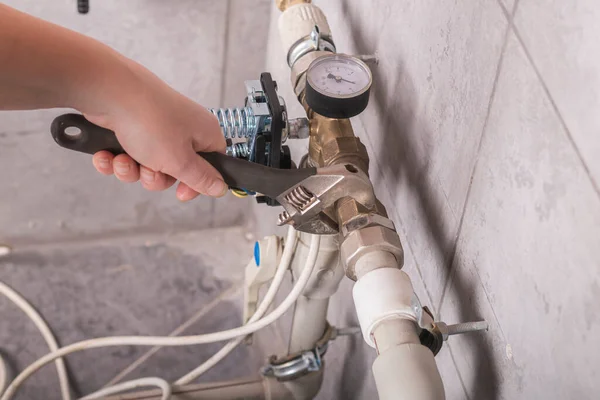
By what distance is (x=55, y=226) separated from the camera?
1.12 meters

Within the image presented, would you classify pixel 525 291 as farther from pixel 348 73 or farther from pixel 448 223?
pixel 348 73

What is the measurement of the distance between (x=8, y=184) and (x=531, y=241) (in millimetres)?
916

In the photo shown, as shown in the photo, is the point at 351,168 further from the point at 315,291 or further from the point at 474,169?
the point at 315,291

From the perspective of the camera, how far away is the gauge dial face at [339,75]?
499 millimetres

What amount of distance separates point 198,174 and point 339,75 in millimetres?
143

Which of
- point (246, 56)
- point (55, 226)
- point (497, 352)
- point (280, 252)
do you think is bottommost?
point (497, 352)

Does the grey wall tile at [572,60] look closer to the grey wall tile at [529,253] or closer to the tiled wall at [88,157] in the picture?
the grey wall tile at [529,253]

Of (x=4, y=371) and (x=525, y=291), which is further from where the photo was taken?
(x=4, y=371)

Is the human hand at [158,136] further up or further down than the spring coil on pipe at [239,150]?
further down

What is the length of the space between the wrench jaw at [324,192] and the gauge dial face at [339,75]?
0.06m

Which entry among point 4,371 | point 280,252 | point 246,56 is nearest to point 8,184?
point 4,371

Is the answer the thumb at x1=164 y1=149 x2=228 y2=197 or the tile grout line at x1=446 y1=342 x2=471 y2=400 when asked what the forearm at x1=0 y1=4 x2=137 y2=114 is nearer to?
the thumb at x1=164 y1=149 x2=228 y2=197

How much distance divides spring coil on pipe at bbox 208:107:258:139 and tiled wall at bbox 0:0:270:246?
447 millimetres

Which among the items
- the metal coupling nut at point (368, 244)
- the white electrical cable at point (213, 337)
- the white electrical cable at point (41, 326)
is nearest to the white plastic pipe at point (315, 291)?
the white electrical cable at point (213, 337)
